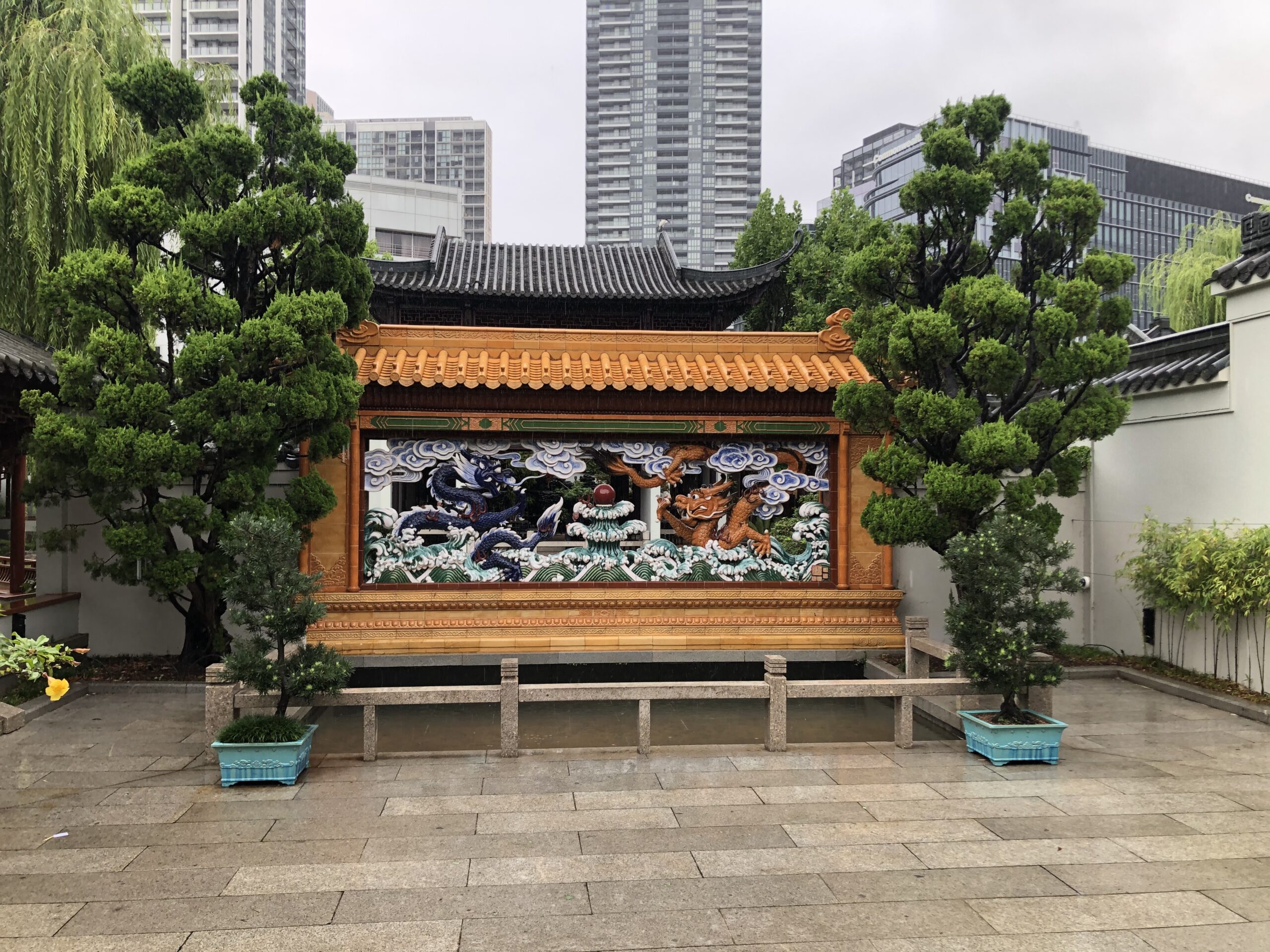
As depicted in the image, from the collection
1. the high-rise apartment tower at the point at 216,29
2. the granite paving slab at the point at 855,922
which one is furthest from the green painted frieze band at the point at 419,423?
the high-rise apartment tower at the point at 216,29

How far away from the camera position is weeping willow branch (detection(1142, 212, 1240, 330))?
817 inches

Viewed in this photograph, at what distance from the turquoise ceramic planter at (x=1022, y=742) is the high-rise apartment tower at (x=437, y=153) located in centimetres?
10419

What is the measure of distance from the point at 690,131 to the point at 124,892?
347 ft

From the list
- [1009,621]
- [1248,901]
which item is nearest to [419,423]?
[1009,621]

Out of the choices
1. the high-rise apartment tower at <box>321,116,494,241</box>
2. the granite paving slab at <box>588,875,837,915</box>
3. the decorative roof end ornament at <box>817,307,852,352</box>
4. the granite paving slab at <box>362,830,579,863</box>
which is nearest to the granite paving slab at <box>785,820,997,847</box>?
the granite paving slab at <box>588,875,837,915</box>

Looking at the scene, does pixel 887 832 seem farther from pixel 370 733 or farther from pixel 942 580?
pixel 942 580

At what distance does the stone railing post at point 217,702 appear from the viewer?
730cm

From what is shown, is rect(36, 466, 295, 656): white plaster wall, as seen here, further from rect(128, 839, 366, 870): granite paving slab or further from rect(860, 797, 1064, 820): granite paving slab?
rect(860, 797, 1064, 820): granite paving slab

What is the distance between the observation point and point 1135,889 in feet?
17.0

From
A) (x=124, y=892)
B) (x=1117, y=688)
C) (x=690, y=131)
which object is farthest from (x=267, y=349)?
(x=690, y=131)

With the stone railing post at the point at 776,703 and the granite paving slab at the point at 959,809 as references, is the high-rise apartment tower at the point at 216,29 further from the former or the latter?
the granite paving slab at the point at 959,809

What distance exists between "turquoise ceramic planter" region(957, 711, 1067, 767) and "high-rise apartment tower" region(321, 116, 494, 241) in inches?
4102

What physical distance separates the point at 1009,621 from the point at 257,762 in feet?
19.2

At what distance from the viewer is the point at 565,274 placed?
20000mm
